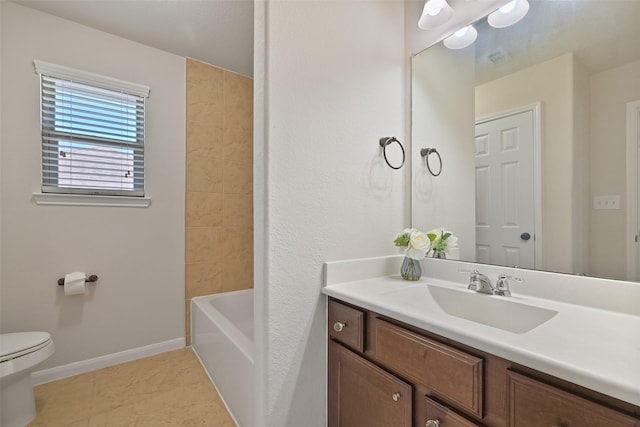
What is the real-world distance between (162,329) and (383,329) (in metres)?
2.04

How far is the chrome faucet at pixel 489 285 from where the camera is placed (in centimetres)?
105

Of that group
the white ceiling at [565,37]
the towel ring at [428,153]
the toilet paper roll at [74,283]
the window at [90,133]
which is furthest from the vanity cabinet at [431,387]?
the window at [90,133]

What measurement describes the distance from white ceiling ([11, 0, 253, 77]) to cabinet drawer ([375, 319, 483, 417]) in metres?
2.10

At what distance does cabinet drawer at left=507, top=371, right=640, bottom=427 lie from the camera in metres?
0.52

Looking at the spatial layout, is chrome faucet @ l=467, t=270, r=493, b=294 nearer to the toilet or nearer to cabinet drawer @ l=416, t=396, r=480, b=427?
cabinet drawer @ l=416, t=396, r=480, b=427

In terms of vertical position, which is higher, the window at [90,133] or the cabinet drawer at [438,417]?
the window at [90,133]

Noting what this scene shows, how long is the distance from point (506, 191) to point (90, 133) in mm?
2607

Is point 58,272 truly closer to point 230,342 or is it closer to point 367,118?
point 230,342

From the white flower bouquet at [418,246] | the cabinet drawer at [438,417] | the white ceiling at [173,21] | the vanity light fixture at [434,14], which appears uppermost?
the white ceiling at [173,21]

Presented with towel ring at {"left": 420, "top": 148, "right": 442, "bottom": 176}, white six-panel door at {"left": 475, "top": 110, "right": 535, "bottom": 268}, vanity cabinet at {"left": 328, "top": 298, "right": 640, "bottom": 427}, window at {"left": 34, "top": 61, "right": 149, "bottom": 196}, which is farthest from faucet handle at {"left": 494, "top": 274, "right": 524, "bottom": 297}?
window at {"left": 34, "top": 61, "right": 149, "bottom": 196}

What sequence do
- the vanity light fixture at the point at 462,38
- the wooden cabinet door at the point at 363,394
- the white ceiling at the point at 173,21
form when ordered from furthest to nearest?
1. the white ceiling at the point at 173,21
2. the vanity light fixture at the point at 462,38
3. the wooden cabinet door at the point at 363,394

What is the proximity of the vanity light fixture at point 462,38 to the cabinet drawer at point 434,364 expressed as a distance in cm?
134

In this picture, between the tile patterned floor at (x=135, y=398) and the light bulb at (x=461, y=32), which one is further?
the tile patterned floor at (x=135, y=398)

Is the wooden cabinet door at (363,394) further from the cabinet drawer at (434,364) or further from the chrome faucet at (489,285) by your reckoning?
the chrome faucet at (489,285)
